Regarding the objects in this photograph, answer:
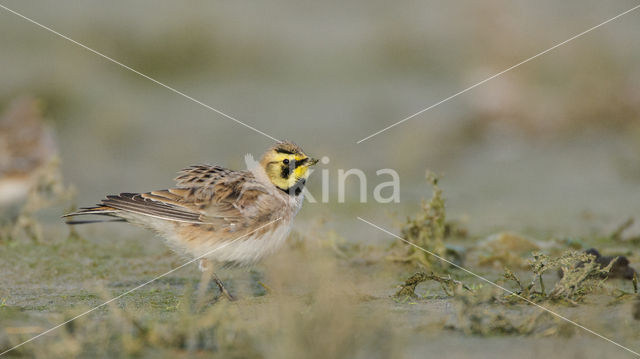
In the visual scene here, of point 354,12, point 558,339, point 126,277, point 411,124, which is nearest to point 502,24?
point 411,124

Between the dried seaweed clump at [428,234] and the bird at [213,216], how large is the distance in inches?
39.3

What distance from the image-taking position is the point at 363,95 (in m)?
13.4

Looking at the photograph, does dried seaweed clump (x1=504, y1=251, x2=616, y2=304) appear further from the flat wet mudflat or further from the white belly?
the white belly

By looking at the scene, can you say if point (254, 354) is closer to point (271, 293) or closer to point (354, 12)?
point (271, 293)

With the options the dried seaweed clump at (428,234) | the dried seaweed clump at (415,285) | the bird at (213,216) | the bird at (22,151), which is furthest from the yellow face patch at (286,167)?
the bird at (22,151)

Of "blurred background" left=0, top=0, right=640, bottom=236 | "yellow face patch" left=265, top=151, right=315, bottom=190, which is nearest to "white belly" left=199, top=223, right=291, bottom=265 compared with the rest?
"yellow face patch" left=265, top=151, right=315, bottom=190

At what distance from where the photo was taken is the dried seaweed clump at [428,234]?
598 cm

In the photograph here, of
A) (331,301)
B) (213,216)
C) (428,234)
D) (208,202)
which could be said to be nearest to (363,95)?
(428,234)

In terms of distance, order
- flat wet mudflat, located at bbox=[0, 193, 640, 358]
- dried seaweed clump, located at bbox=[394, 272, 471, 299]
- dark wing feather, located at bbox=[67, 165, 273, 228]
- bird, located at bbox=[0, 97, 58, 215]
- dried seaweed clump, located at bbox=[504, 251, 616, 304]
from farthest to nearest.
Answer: bird, located at bbox=[0, 97, 58, 215], dark wing feather, located at bbox=[67, 165, 273, 228], dried seaweed clump, located at bbox=[394, 272, 471, 299], dried seaweed clump, located at bbox=[504, 251, 616, 304], flat wet mudflat, located at bbox=[0, 193, 640, 358]

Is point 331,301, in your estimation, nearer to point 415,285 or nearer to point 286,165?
point 415,285

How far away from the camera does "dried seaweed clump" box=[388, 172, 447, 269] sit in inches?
235

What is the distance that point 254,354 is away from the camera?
12.2 feet

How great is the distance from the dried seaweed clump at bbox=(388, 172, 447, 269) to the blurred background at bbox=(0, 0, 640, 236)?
1.14 metres

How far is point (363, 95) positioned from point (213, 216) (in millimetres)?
8384
